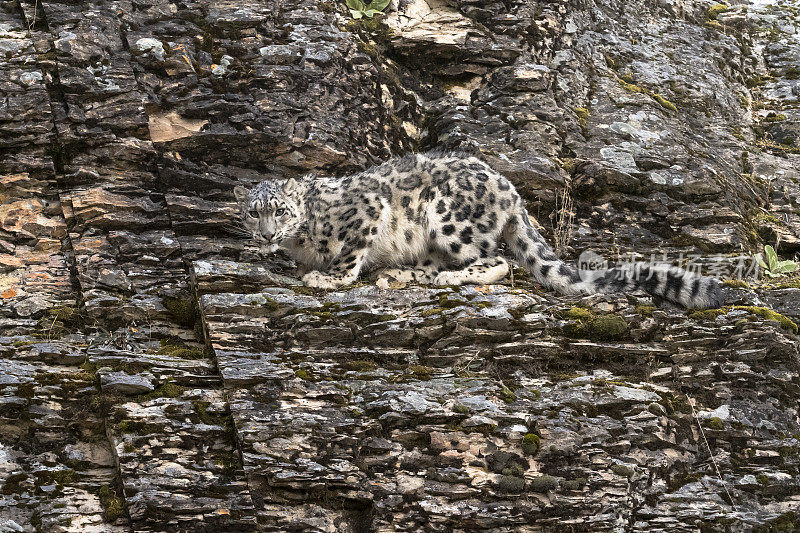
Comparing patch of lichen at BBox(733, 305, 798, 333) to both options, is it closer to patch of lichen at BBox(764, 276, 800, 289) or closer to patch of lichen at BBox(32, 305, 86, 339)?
patch of lichen at BBox(764, 276, 800, 289)

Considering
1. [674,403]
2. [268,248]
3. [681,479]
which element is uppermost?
[268,248]

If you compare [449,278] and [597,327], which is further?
[449,278]

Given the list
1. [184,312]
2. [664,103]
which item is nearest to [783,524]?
[184,312]

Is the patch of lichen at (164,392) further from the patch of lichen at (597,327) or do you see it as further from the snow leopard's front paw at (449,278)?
the patch of lichen at (597,327)

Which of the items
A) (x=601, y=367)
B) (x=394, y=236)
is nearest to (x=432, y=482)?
(x=601, y=367)

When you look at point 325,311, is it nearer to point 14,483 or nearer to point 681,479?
point 14,483

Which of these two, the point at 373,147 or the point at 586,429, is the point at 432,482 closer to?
the point at 586,429

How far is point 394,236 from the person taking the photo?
10508 millimetres

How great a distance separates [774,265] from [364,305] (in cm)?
641

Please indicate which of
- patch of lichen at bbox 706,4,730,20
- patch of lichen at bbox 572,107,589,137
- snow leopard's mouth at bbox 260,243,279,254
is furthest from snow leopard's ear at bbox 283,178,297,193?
patch of lichen at bbox 706,4,730,20

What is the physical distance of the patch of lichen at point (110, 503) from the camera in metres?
7.14

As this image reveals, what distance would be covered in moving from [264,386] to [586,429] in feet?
11.3

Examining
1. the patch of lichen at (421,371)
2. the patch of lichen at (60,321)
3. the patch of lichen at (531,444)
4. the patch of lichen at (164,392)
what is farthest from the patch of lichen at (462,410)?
the patch of lichen at (60,321)

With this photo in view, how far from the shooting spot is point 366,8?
13.0 metres
